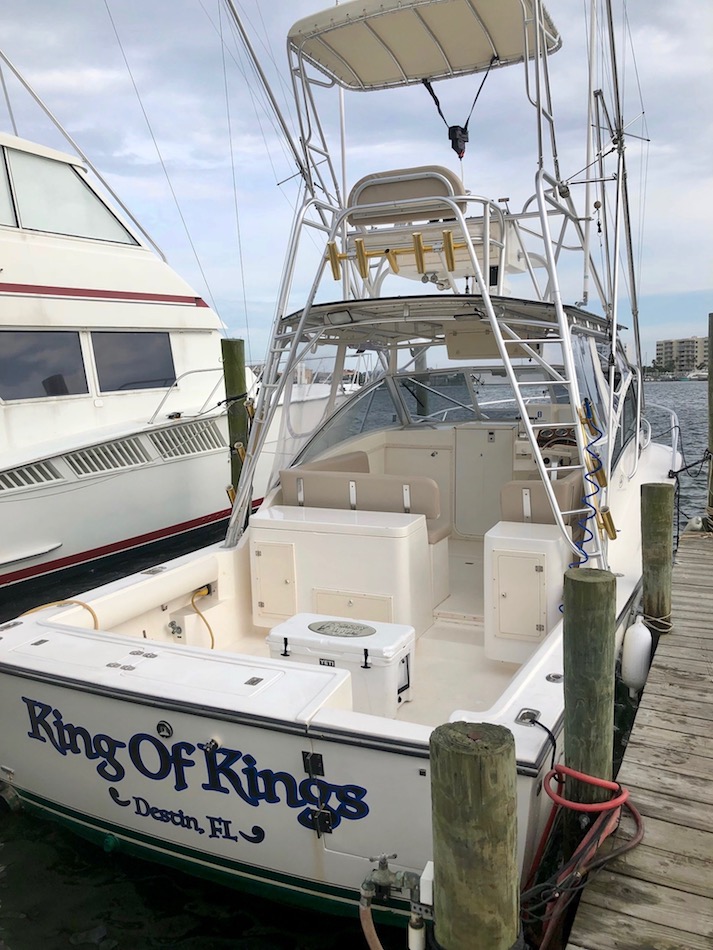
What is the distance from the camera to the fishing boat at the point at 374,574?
258 centimetres

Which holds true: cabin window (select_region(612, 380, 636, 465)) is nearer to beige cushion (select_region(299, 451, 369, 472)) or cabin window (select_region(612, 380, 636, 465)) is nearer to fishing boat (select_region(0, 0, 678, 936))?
fishing boat (select_region(0, 0, 678, 936))

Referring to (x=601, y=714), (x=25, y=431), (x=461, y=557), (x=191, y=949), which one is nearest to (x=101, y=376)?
(x=25, y=431)

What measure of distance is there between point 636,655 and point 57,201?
7862 millimetres

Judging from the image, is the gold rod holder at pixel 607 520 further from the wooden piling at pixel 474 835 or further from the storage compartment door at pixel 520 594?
the wooden piling at pixel 474 835

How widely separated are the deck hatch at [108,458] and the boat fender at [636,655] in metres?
5.81

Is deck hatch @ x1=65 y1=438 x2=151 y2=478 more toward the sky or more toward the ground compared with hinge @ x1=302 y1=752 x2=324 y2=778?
more toward the sky

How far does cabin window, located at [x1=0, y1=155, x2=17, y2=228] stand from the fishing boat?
177 inches

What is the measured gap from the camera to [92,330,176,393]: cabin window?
8.56 m

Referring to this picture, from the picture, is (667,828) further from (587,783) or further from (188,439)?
(188,439)

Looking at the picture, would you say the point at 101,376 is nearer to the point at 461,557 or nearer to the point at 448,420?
the point at 448,420

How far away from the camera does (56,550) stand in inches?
299

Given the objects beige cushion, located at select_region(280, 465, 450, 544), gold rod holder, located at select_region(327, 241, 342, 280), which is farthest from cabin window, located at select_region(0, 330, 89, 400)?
gold rod holder, located at select_region(327, 241, 342, 280)

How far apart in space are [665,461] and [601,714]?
16.0 feet

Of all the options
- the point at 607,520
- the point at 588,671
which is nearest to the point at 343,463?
the point at 607,520
